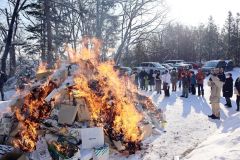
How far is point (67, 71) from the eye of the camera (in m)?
11.9

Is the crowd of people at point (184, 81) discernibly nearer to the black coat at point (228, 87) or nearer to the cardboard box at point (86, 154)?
the black coat at point (228, 87)

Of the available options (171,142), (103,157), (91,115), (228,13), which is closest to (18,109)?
(91,115)

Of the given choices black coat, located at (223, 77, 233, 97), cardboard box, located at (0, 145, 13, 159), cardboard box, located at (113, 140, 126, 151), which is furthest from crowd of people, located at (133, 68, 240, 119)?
cardboard box, located at (0, 145, 13, 159)

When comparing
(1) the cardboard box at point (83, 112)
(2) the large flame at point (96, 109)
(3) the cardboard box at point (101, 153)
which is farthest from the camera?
(1) the cardboard box at point (83, 112)

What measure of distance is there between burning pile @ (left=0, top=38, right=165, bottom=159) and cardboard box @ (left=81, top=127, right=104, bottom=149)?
62 cm

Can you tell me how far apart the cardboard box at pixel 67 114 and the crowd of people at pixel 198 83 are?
21.3ft

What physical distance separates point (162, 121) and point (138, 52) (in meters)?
44.6

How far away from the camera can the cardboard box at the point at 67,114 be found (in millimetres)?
9750

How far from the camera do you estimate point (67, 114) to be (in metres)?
9.84

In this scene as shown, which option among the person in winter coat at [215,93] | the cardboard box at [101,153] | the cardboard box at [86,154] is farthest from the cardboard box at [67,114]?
the person in winter coat at [215,93]

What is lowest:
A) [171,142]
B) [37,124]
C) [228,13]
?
[171,142]

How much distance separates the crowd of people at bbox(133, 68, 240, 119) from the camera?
1411 centimetres

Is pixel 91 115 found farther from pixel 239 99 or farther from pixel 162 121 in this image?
pixel 239 99

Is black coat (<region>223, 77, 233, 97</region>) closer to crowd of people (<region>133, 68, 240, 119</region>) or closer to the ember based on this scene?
crowd of people (<region>133, 68, 240, 119</region>)
